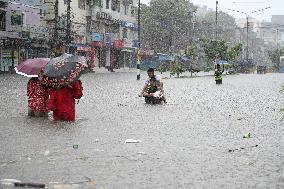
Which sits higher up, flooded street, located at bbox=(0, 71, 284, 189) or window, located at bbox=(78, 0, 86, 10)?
window, located at bbox=(78, 0, 86, 10)

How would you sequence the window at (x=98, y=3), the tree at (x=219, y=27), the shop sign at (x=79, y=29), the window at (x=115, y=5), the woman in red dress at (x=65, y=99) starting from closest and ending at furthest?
the woman in red dress at (x=65, y=99)
the shop sign at (x=79, y=29)
the window at (x=98, y=3)
the window at (x=115, y=5)
the tree at (x=219, y=27)

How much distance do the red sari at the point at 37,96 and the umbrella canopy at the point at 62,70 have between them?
64cm

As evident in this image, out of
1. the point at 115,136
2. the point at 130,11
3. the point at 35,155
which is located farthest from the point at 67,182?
the point at 130,11

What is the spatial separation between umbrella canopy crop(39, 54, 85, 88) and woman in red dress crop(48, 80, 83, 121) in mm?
175

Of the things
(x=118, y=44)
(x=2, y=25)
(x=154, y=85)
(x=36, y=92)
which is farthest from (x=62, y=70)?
(x=118, y=44)

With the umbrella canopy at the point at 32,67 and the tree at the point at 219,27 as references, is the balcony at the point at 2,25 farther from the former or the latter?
Answer: the tree at the point at 219,27

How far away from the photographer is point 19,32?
48.7 meters

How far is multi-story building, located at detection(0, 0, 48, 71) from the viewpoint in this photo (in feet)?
156

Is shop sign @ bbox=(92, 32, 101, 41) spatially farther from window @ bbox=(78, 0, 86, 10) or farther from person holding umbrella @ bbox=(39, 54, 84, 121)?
person holding umbrella @ bbox=(39, 54, 84, 121)

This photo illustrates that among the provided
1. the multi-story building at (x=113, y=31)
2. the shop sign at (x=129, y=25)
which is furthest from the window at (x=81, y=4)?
the shop sign at (x=129, y=25)

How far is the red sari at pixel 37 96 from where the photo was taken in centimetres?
1179

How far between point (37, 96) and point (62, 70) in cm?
129

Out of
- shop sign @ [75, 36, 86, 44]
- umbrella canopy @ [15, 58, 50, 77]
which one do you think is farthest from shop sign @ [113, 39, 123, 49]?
umbrella canopy @ [15, 58, 50, 77]

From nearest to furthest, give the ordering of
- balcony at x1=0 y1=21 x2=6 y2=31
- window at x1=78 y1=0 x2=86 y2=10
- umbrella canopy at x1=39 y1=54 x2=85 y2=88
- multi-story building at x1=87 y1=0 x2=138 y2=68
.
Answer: umbrella canopy at x1=39 y1=54 x2=85 y2=88 → balcony at x1=0 y1=21 x2=6 y2=31 → window at x1=78 y1=0 x2=86 y2=10 → multi-story building at x1=87 y1=0 x2=138 y2=68
